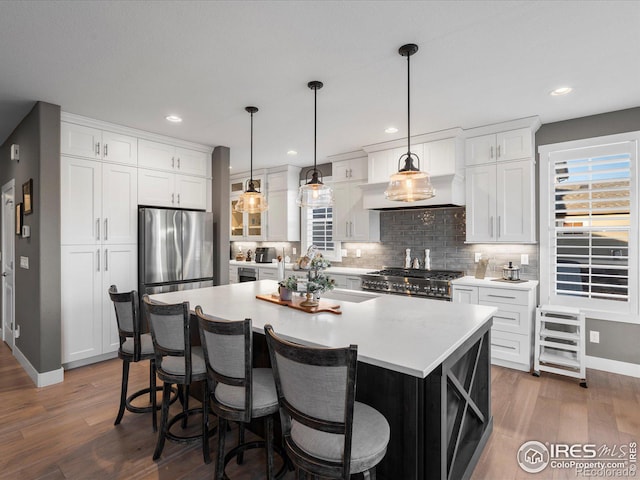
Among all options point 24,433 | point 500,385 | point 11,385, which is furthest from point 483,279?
point 11,385

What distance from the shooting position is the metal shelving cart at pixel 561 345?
333cm

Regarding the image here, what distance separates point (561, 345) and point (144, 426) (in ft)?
12.3

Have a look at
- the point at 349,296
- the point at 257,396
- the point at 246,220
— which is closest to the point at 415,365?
the point at 257,396

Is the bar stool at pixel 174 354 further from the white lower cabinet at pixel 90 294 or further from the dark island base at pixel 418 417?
the white lower cabinet at pixel 90 294

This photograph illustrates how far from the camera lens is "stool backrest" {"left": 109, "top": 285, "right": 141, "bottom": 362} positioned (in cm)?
236

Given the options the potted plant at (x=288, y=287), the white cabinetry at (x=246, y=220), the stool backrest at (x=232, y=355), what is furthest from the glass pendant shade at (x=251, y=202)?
the white cabinetry at (x=246, y=220)

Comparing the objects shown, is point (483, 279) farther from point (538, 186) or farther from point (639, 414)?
point (639, 414)

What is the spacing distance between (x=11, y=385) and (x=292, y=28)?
3998mm

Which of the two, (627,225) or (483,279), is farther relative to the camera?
(483,279)

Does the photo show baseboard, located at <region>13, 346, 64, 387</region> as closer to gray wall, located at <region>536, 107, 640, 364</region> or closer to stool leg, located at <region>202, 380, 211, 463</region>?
stool leg, located at <region>202, 380, 211, 463</region>

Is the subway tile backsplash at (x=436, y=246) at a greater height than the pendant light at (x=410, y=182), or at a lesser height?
lesser

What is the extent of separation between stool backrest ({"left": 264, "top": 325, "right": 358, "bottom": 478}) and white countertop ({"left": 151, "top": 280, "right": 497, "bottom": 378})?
10.2 inches

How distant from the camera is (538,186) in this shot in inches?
155

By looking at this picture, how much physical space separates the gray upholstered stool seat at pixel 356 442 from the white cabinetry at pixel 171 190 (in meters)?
3.67
